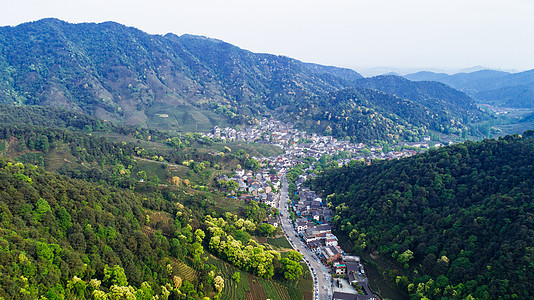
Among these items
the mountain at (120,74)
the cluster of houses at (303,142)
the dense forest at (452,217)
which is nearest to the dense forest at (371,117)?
the cluster of houses at (303,142)

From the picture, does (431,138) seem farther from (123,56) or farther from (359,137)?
(123,56)

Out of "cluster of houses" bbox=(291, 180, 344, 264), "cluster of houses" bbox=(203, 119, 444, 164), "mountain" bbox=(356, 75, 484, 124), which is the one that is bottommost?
"cluster of houses" bbox=(291, 180, 344, 264)

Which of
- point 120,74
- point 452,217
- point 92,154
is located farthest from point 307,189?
point 120,74

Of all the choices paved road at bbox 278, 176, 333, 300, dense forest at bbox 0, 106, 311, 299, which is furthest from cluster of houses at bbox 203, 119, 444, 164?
dense forest at bbox 0, 106, 311, 299

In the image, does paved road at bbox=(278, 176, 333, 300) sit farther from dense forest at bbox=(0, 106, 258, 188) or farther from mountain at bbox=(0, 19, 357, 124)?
mountain at bbox=(0, 19, 357, 124)

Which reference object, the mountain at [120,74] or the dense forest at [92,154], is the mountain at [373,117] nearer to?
the mountain at [120,74]

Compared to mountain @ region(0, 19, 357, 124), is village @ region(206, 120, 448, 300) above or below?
below

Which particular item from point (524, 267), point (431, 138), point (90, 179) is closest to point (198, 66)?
point (431, 138)
